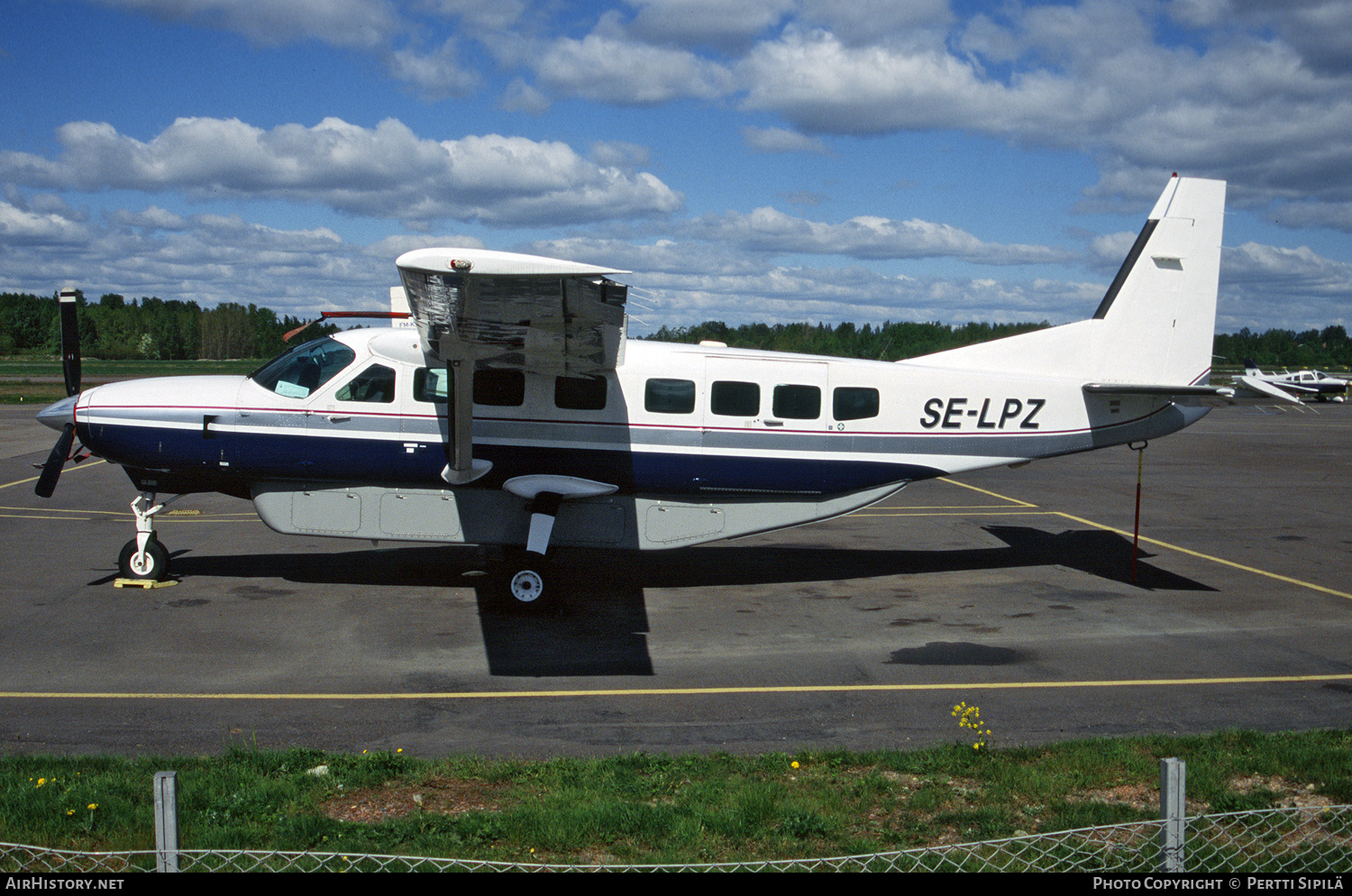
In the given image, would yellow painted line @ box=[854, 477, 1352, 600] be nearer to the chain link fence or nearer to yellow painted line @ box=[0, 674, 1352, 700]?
yellow painted line @ box=[0, 674, 1352, 700]

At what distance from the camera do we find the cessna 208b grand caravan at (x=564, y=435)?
11609 millimetres

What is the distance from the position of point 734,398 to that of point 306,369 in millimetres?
5434

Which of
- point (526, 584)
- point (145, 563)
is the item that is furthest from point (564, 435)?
point (145, 563)

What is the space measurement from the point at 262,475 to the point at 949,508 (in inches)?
534

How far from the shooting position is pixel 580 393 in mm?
11789

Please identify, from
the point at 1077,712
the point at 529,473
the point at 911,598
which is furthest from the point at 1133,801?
the point at 529,473

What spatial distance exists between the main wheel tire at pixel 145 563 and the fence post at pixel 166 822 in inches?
386

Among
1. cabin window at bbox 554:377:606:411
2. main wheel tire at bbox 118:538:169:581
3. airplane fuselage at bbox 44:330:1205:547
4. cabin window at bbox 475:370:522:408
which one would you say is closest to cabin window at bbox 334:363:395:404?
airplane fuselage at bbox 44:330:1205:547

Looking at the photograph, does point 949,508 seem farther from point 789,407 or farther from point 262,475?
point 262,475

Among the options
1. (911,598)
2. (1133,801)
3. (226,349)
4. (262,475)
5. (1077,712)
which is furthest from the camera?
(226,349)

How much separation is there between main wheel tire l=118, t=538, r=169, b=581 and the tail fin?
10.5 metres

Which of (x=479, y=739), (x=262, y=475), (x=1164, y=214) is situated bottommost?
(x=479, y=739)

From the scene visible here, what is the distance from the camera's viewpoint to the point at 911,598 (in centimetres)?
1248

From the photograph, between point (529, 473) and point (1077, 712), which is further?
point (529, 473)
